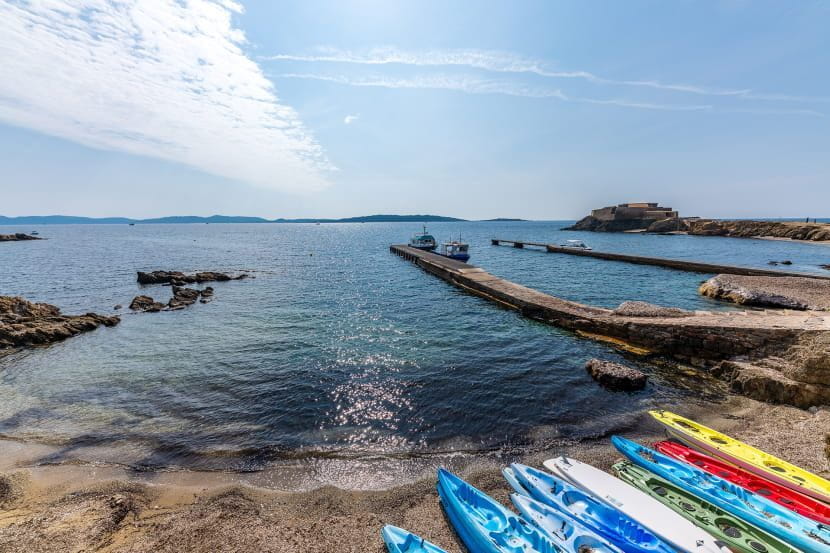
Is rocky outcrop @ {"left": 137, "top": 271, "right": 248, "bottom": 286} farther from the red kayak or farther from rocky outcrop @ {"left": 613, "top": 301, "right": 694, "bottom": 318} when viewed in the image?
the red kayak

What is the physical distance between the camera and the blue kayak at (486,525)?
543cm

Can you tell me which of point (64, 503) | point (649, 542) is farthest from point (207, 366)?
point (649, 542)

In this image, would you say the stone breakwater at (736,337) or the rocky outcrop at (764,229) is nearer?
the stone breakwater at (736,337)

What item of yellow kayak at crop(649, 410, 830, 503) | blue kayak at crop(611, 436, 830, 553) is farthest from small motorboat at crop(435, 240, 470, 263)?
blue kayak at crop(611, 436, 830, 553)

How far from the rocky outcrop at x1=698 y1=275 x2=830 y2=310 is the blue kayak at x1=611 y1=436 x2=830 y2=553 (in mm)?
18574

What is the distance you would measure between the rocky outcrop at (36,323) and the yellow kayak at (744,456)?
1065 inches

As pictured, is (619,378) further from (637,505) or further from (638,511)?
(638,511)

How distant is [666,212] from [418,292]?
111940 mm

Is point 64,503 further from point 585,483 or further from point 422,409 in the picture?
point 585,483

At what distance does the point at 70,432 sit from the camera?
982 centimetres

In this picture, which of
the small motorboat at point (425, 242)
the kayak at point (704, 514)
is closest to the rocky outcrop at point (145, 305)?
the kayak at point (704, 514)

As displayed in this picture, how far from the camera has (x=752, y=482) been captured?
23.4 feet

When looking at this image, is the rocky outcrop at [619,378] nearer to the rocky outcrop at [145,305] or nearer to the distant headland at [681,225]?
the rocky outcrop at [145,305]

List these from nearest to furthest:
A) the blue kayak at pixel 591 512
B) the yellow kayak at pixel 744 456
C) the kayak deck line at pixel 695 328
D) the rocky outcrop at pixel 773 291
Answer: the blue kayak at pixel 591 512, the yellow kayak at pixel 744 456, the kayak deck line at pixel 695 328, the rocky outcrop at pixel 773 291
